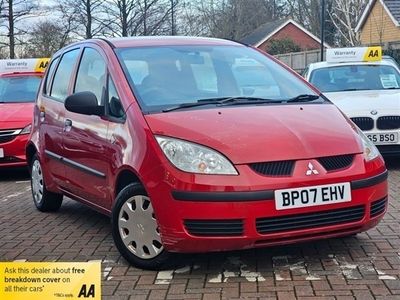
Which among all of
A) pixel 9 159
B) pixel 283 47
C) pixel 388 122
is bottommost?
pixel 9 159

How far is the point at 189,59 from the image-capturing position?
16.2ft

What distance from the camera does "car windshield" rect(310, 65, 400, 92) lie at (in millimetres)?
9359

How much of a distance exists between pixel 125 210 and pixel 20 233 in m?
1.71

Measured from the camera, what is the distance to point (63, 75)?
5.97 metres

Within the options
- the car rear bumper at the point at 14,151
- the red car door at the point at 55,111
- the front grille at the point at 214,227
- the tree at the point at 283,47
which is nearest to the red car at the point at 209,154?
the front grille at the point at 214,227

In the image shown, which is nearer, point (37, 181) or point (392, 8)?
point (37, 181)

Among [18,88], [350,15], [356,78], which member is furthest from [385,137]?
[350,15]

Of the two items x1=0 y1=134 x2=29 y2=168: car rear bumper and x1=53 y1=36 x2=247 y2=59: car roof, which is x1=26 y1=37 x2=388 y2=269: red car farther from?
x1=0 y1=134 x2=29 y2=168: car rear bumper

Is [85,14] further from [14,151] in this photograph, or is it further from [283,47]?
[14,151]

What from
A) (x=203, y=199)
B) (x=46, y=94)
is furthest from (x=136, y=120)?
(x=46, y=94)

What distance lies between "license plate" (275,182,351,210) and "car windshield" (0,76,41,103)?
23.2 ft

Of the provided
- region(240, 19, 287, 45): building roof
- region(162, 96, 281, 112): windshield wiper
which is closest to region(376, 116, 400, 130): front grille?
region(162, 96, 281, 112): windshield wiper

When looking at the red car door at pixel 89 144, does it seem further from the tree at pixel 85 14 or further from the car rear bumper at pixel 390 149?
the tree at pixel 85 14

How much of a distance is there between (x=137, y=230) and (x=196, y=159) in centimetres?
73
